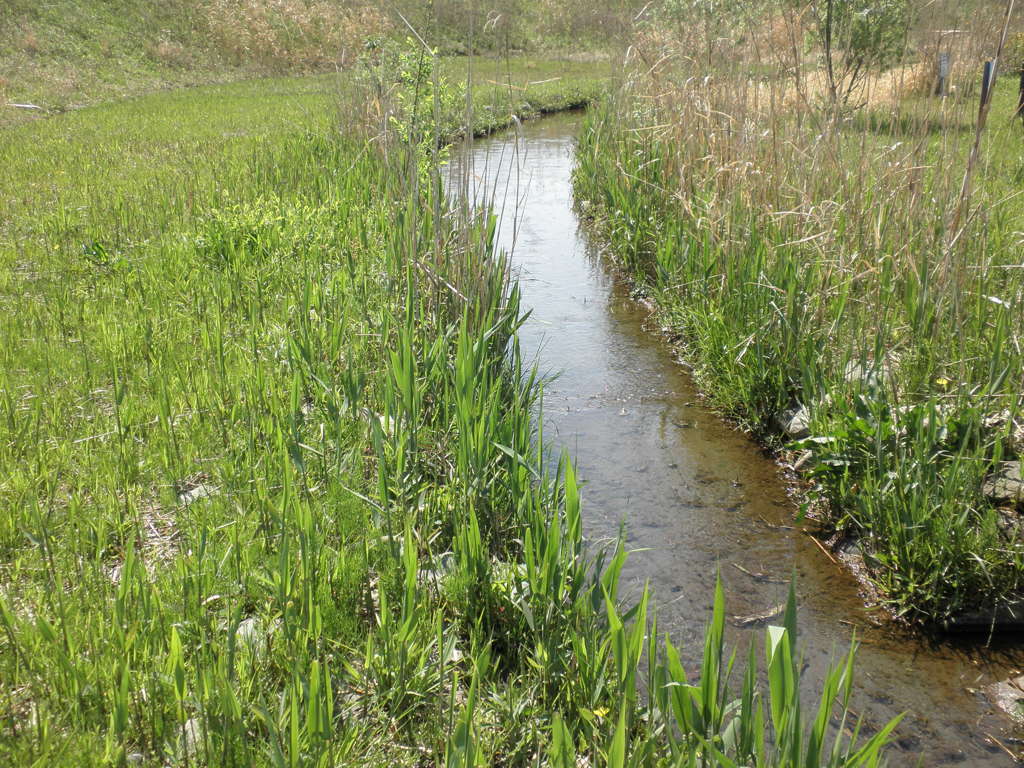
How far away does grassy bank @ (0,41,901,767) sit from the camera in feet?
5.82

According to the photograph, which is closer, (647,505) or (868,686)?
(868,686)

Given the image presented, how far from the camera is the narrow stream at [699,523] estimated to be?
2531mm

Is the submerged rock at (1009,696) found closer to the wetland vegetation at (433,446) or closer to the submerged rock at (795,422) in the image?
the wetland vegetation at (433,446)

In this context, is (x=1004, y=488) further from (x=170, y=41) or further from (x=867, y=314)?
(x=170, y=41)

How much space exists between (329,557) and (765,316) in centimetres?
281

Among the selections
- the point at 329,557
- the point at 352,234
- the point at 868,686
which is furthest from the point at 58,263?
the point at 868,686

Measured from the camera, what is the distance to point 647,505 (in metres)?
3.65

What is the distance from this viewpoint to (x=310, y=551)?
2225 mm

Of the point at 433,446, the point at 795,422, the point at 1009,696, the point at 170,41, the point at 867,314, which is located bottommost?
the point at 1009,696

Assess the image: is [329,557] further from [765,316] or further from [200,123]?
[200,123]

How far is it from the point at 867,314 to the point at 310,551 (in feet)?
9.17

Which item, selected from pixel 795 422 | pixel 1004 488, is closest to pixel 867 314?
pixel 795 422

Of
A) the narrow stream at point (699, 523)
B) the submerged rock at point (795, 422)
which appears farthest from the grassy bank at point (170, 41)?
the submerged rock at point (795, 422)

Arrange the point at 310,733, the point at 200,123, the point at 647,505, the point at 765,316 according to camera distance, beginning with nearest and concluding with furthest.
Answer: the point at 310,733 → the point at 647,505 → the point at 765,316 → the point at 200,123
